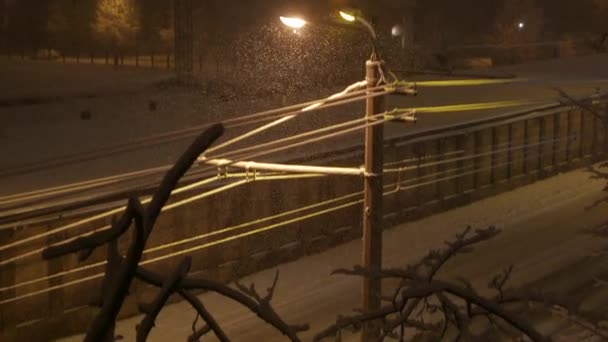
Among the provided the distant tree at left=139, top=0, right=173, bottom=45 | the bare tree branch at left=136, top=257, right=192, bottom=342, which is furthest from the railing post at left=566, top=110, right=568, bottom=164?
the bare tree branch at left=136, top=257, right=192, bottom=342

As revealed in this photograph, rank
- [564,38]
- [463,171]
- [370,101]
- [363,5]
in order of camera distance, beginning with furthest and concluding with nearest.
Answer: [564,38] → [363,5] → [463,171] → [370,101]

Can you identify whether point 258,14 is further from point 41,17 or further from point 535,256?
point 535,256

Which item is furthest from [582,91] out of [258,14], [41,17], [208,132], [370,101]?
[208,132]

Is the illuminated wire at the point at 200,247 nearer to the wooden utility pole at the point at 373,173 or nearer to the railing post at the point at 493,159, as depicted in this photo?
the wooden utility pole at the point at 373,173

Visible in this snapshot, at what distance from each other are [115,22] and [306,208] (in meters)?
22.6

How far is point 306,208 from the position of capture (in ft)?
53.5

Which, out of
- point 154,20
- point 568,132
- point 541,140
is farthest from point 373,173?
point 154,20

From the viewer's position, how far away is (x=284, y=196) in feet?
52.7

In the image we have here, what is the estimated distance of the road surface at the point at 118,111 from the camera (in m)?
22.0

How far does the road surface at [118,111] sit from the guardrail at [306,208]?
1617 millimetres

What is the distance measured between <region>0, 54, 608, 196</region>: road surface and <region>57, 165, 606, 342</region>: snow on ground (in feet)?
7.95

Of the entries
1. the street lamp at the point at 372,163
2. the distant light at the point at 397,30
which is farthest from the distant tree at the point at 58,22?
the street lamp at the point at 372,163

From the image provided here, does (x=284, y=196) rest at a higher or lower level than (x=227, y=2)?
lower

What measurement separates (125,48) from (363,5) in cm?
866
